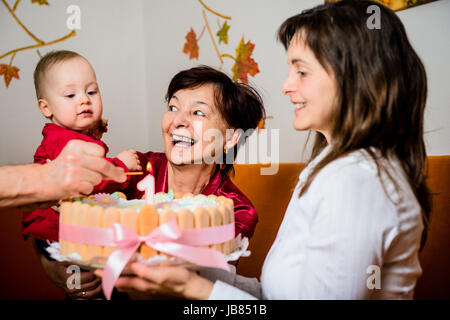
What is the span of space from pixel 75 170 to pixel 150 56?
8.30ft

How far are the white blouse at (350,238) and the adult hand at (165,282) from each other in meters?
0.05

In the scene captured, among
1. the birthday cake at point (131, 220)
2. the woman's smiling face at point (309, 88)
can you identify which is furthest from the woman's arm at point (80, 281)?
the woman's smiling face at point (309, 88)

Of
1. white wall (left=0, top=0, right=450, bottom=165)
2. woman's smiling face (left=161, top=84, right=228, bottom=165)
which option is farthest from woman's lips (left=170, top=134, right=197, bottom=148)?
white wall (left=0, top=0, right=450, bottom=165)

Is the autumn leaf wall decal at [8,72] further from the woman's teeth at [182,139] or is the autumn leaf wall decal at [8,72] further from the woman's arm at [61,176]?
the woman's arm at [61,176]

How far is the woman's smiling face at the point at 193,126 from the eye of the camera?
1.58 metres

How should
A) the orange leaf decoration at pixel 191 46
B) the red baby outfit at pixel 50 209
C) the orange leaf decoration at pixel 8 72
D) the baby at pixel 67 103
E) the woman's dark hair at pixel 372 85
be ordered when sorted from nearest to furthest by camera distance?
the woman's dark hair at pixel 372 85 < the red baby outfit at pixel 50 209 < the baby at pixel 67 103 < the orange leaf decoration at pixel 8 72 < the orange leaf decoration at pixel 191 46

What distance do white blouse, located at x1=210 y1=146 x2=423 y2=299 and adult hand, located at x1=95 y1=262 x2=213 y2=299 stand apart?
5 cm

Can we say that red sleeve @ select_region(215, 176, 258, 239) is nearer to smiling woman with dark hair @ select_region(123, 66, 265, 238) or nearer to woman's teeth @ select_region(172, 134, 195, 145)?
smiling woman with dark hair @ select_region(123, 66, 265, 238)

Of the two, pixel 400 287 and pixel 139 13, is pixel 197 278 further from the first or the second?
pixel 139 13

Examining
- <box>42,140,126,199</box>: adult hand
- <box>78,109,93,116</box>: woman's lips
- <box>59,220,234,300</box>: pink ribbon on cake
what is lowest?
<box>59,220,234,300</box>: pink ribbon on cake

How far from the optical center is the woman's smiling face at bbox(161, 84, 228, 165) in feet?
5.17

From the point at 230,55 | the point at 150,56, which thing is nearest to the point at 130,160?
the point at 230,55

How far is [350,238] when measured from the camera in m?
0.78
